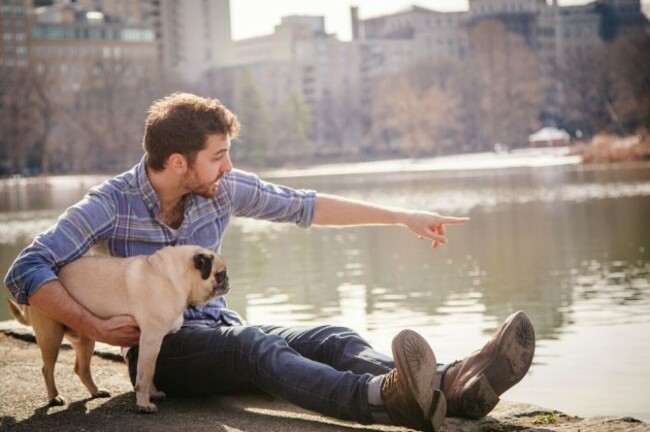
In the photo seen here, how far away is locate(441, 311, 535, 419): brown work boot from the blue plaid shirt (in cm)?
104

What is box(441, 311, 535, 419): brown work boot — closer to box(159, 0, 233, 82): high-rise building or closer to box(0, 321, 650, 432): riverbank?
box(0, 321, 650, 432): riverbank

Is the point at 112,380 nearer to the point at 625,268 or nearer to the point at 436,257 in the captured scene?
the point at 625,268

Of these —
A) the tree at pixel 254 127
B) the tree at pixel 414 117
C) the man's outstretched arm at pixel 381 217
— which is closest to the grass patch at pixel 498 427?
the man's outstretched arm at pixel 381 217

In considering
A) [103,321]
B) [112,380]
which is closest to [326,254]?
[112,380]

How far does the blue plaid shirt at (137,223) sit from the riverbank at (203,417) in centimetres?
37

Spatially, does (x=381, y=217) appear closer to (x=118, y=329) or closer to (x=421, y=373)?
(x=421, y=373)

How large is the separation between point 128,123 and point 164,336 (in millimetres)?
74691

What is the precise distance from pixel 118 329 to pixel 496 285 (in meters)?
6.12

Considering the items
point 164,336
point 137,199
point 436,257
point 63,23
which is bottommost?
point 436,257

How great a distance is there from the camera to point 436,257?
1256 centimetres

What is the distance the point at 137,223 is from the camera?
4262 mm

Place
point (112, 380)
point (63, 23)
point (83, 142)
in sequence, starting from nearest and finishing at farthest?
point (112, 380) < point (83, 142) < point (63, 23)

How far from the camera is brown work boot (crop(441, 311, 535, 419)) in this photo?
380 cm

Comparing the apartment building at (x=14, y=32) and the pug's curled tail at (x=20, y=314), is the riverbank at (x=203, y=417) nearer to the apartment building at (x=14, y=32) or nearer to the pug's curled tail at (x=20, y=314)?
the pug's curled tail at (x=20, y=314)
